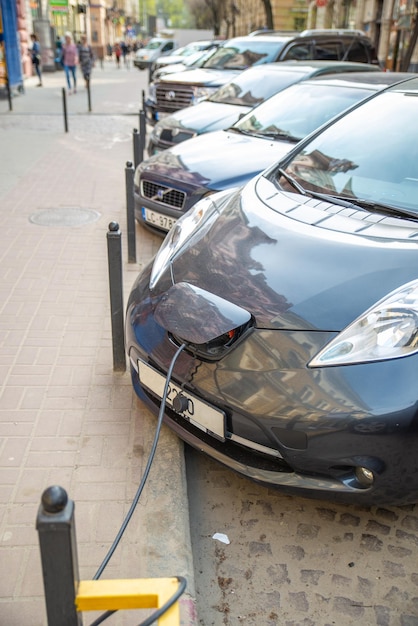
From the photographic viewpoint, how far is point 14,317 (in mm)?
4406

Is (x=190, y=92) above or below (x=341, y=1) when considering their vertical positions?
below

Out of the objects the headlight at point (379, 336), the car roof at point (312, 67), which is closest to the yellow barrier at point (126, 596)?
the headlight at point (379, 336)

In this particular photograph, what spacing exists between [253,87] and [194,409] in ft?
21.1

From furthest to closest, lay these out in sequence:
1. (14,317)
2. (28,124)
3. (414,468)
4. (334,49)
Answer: (28,124), (334,49), (14,317), (414,468)

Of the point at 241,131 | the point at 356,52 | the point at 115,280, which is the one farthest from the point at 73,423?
the point at 356,52

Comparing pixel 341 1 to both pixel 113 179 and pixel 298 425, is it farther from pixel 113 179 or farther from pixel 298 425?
pixel 298 425

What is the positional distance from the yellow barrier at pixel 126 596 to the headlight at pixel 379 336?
1024 millimetres

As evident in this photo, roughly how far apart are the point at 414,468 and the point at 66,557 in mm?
1357

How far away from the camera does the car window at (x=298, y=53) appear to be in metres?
10.9

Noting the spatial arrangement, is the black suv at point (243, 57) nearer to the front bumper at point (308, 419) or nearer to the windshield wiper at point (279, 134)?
the windshield wiper at point (279, 134)

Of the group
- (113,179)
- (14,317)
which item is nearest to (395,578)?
(14,317)

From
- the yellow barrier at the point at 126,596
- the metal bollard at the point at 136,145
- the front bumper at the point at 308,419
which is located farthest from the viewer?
the metal bollard at the point at 136,145

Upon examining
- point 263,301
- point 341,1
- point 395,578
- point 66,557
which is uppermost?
point 341,1

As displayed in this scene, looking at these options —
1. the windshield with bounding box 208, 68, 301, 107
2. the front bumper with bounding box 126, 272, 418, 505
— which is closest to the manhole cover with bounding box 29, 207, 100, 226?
the windshield with bounding box 208, 68, 301, 107
